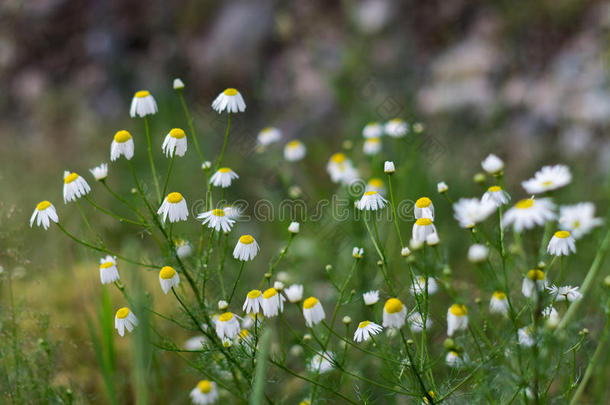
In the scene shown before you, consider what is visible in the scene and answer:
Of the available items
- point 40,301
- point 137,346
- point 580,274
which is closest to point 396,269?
point 580,274

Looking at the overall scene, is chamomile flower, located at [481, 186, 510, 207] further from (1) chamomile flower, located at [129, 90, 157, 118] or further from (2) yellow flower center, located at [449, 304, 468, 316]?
(1) chamomile flower, located at [129, 90, 157, 118]

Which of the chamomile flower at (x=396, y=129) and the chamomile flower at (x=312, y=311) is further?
the chamomile flower at (x=396, y=129)


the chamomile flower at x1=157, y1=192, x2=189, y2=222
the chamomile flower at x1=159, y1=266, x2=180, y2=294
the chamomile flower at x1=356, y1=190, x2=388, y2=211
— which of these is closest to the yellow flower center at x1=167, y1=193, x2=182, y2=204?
the chamomile flower at x1=157, y1=192, x2=189, y2=222

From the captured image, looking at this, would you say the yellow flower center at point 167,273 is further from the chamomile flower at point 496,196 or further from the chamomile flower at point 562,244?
the chamomile flower at point 562,244

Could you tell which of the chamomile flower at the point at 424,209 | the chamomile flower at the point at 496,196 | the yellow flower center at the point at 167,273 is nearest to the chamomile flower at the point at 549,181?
the chamomile flower at the point at 496,196

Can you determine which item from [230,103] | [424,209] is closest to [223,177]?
[230,103]

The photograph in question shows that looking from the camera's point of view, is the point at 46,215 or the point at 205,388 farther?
the point at 205,388

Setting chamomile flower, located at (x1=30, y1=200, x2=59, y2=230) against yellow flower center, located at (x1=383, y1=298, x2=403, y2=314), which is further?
chamomile flower, located at (x1=30, y1=200, x2=59, y2=230)

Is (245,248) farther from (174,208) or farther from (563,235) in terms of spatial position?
(563,235)

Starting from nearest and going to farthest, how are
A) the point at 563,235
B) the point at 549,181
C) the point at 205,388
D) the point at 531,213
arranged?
the point at 531,213, the point at 549,181, the point at 563,235, the point at 205,388

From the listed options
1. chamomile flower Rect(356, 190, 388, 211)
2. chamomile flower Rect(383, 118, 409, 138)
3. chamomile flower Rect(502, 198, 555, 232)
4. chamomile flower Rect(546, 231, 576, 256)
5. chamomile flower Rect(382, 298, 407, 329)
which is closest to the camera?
chamomile flower Rect(502, 198, 555, 232)

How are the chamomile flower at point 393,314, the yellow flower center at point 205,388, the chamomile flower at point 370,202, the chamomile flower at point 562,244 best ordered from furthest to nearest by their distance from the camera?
the yellow flower center at point 205,388 → the chamomile flower at point 370,202 → the chamomile flower at point 562,244 → the chamomile flower at point 393,314

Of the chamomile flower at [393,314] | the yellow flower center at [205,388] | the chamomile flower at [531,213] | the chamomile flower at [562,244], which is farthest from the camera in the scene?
the yellow flower center at [205,388]
